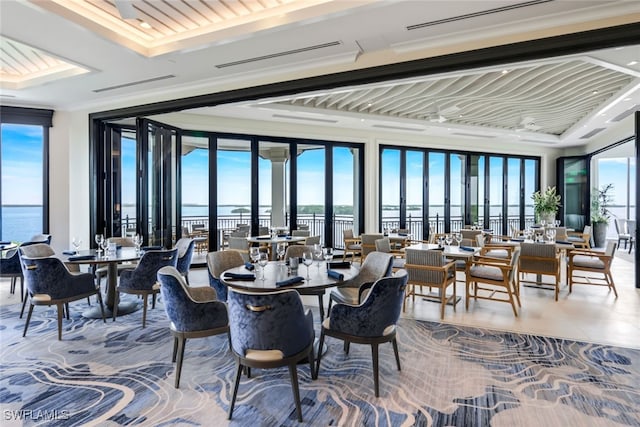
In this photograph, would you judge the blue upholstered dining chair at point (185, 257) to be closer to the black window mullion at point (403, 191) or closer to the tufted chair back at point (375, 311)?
the tufted chair back at point (375, 311)

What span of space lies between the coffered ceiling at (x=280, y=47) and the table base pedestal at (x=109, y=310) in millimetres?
3183

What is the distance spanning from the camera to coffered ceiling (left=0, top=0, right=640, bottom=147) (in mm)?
3168

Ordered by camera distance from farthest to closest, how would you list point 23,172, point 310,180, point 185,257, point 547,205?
point 547,205 < point 310,180 < point 23,172 < point 185,257

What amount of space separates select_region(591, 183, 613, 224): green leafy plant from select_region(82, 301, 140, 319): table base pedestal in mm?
12994

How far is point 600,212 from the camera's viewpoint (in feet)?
37.2

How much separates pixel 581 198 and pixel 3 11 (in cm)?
1418

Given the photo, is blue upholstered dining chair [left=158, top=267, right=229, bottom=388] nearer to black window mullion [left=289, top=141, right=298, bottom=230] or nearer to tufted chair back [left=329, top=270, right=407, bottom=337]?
tufted chair back [left=329, top=270, right=407, bottom=337]

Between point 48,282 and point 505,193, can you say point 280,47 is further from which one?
point 505,193

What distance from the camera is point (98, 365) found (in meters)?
3.11

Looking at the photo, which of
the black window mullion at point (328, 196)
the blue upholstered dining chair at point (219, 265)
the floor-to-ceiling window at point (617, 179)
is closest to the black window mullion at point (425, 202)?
the black window mullion at point (328, 196)

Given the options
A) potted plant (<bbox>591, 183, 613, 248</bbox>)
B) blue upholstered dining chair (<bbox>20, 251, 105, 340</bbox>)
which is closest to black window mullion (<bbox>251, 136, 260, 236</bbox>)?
blue upholstered dining chair (<bbox>20, 251, 105, 340</bbox>)

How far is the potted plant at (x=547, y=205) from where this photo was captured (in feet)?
34.4

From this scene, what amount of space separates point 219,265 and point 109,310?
1.84m

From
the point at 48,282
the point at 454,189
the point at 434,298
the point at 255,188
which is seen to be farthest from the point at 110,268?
the point at 454,189
